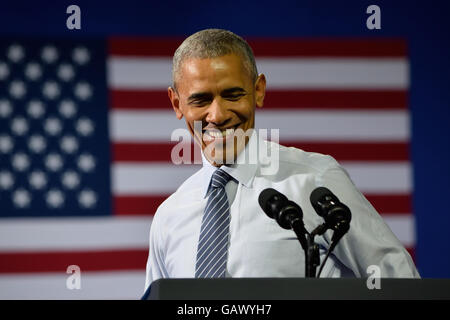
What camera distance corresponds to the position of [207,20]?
2973mm

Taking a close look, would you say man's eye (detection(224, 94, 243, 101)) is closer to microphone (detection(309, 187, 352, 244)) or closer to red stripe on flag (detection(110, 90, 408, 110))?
microphone (detection(309, 187, 352, 244))

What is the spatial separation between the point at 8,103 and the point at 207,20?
90 centimetres

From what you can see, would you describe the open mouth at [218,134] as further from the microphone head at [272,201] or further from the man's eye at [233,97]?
the microphone head at [272,201]

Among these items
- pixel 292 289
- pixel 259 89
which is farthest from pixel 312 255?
pixel 259 89

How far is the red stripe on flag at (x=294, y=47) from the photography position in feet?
9.73

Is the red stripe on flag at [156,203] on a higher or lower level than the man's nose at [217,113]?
lower

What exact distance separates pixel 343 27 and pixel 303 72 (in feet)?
0.82

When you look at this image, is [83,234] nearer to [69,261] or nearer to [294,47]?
[69,261]

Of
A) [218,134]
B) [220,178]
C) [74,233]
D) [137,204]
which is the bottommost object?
[74,233]

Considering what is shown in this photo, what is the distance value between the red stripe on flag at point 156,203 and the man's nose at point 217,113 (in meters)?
1.46

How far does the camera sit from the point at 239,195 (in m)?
1.55

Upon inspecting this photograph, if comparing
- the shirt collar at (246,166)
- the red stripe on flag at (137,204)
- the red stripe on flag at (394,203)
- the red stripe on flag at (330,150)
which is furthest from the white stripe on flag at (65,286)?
the shirt collar at (246,166)

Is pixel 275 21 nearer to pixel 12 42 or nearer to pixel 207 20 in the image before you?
pixel 207 20
